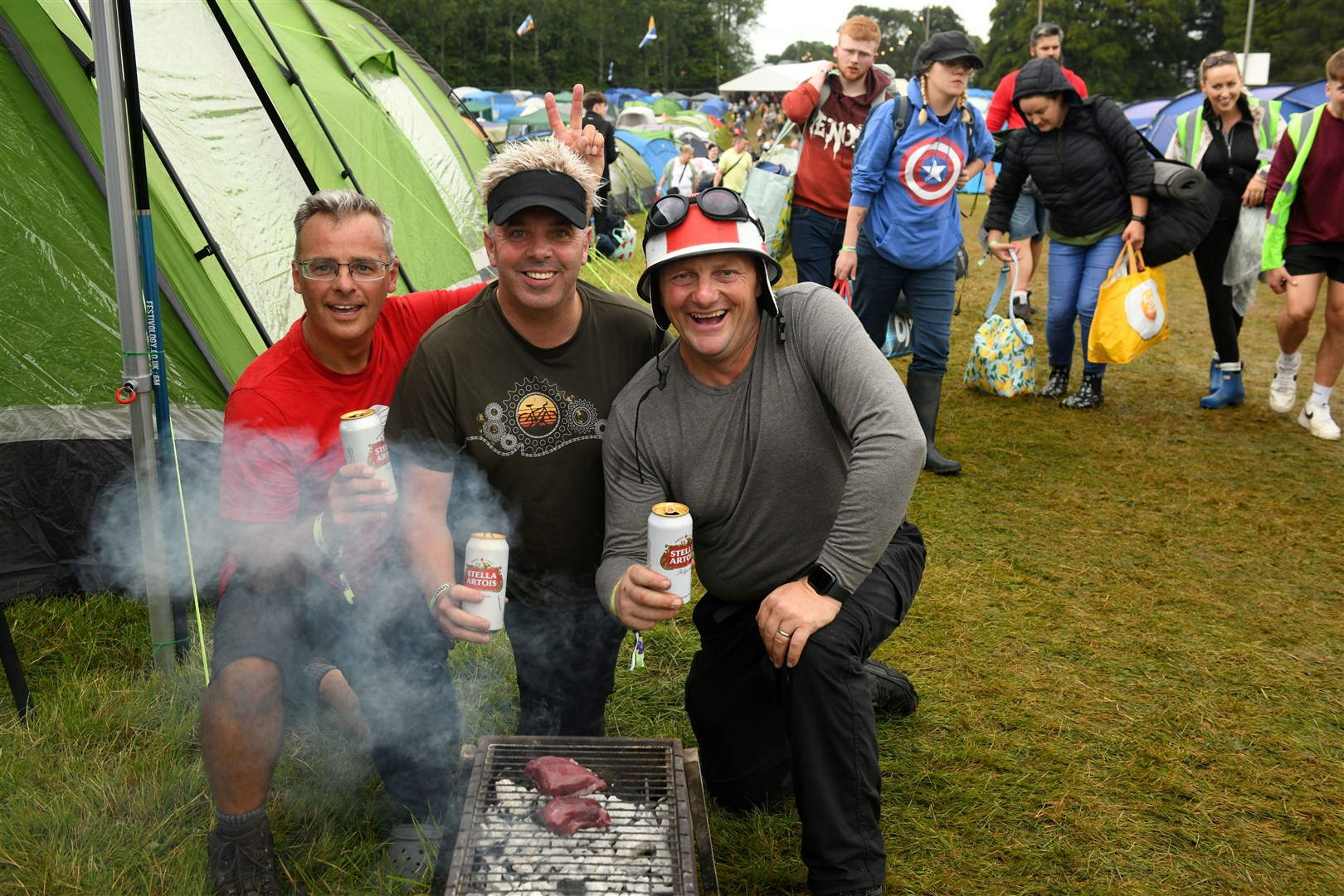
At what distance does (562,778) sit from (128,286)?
1902 millimetres

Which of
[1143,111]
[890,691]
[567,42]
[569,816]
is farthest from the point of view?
[567,42]

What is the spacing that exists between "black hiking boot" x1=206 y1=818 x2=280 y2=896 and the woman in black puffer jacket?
17.9 feet

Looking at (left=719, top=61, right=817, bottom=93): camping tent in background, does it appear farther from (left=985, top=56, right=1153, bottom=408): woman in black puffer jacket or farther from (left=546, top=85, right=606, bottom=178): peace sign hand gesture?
(left=546, top=85, right=606, bottom=178): peace sign hand gesture

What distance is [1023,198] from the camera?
7.47 m

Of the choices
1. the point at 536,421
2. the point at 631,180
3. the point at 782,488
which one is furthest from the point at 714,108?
the point at 782,488

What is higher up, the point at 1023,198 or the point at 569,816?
the point at 1023,198

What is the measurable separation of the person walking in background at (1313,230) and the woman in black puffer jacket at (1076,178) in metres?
0.74

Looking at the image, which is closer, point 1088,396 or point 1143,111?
point 1088,396

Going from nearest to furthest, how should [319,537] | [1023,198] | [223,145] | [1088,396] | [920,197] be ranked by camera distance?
1. [319,537]
2. [223,145]
3. [920,197]
4. [1088,396]
5. [1023,198]

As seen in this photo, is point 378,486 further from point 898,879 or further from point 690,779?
point 898,879

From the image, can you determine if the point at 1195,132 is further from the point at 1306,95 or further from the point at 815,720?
the point at 1306,95

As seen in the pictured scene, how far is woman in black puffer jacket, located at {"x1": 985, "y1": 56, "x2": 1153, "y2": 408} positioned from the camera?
561cm

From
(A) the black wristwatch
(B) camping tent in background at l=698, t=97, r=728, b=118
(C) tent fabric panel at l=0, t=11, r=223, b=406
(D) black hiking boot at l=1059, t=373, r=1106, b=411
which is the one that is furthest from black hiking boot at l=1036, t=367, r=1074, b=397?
(B) camping tent in background at l=698, t=97, r=728, b=118

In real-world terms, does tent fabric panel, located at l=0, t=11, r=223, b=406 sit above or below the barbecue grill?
above
